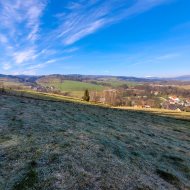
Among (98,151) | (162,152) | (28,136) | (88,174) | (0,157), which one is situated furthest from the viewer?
(162,152)

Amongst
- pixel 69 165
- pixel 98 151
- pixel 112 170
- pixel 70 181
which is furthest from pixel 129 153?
pixel 70 181

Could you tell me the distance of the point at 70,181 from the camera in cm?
1248

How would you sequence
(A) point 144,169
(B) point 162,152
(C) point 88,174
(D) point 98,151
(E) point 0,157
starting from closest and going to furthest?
1. (C) point 88,174
2. (E) point 0,157
3. (A) point 144,169
4. (D) point 98,151
5. (B) point 162,152

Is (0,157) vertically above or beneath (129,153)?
above

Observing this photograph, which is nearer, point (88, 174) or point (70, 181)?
point (70, 181)

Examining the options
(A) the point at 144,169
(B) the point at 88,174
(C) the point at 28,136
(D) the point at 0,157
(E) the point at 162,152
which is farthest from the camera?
(E) the point at 162,152

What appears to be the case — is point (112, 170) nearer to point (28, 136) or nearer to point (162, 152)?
point (28, 136)

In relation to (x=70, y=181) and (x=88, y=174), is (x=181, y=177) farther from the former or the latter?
(x=70, y=181)

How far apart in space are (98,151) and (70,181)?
222 inches

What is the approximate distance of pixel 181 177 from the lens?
16969mm

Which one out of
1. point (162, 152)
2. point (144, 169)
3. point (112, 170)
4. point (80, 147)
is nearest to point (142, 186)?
point (112, 170)

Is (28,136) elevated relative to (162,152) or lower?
elevated

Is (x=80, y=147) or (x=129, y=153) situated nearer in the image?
(x=80, y=147)

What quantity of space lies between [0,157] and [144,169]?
8.52 m
